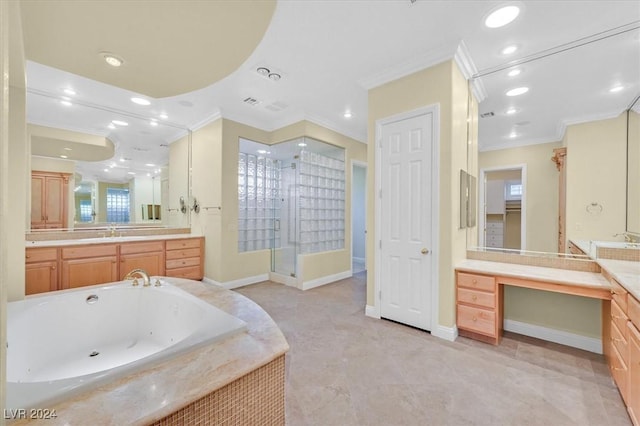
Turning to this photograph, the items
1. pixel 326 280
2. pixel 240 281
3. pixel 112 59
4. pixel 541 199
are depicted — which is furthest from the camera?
pixel 326 280

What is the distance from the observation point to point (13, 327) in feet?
5.12

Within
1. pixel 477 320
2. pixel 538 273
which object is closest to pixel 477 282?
pixel 477 320

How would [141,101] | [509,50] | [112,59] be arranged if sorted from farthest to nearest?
1. [141,101]
2. [509,50]
3. [112,59]

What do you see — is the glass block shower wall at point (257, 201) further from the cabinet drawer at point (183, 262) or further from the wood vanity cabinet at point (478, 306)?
the wood vanity cabinet at point (478, 306)

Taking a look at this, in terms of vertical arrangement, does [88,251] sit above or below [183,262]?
above

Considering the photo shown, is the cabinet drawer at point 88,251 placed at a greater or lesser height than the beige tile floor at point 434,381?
greater

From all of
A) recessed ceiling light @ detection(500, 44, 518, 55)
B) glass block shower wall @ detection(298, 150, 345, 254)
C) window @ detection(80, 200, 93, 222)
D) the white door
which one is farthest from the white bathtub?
recessed ceiling light @ detection(500, 44, 518, 55)

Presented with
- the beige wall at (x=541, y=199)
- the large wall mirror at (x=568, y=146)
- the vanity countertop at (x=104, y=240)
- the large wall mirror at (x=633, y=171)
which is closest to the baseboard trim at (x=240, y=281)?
the vanity countertop at (x=104, y=240)

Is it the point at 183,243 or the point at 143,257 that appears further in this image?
the point at 183,243

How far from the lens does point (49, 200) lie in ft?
9.89

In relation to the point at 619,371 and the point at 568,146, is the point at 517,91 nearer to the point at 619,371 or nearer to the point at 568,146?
the point at 568,146

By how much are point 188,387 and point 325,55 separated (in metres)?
2.79

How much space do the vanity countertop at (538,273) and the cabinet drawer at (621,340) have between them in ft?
1.08

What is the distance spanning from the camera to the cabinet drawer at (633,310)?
141 centimetres
